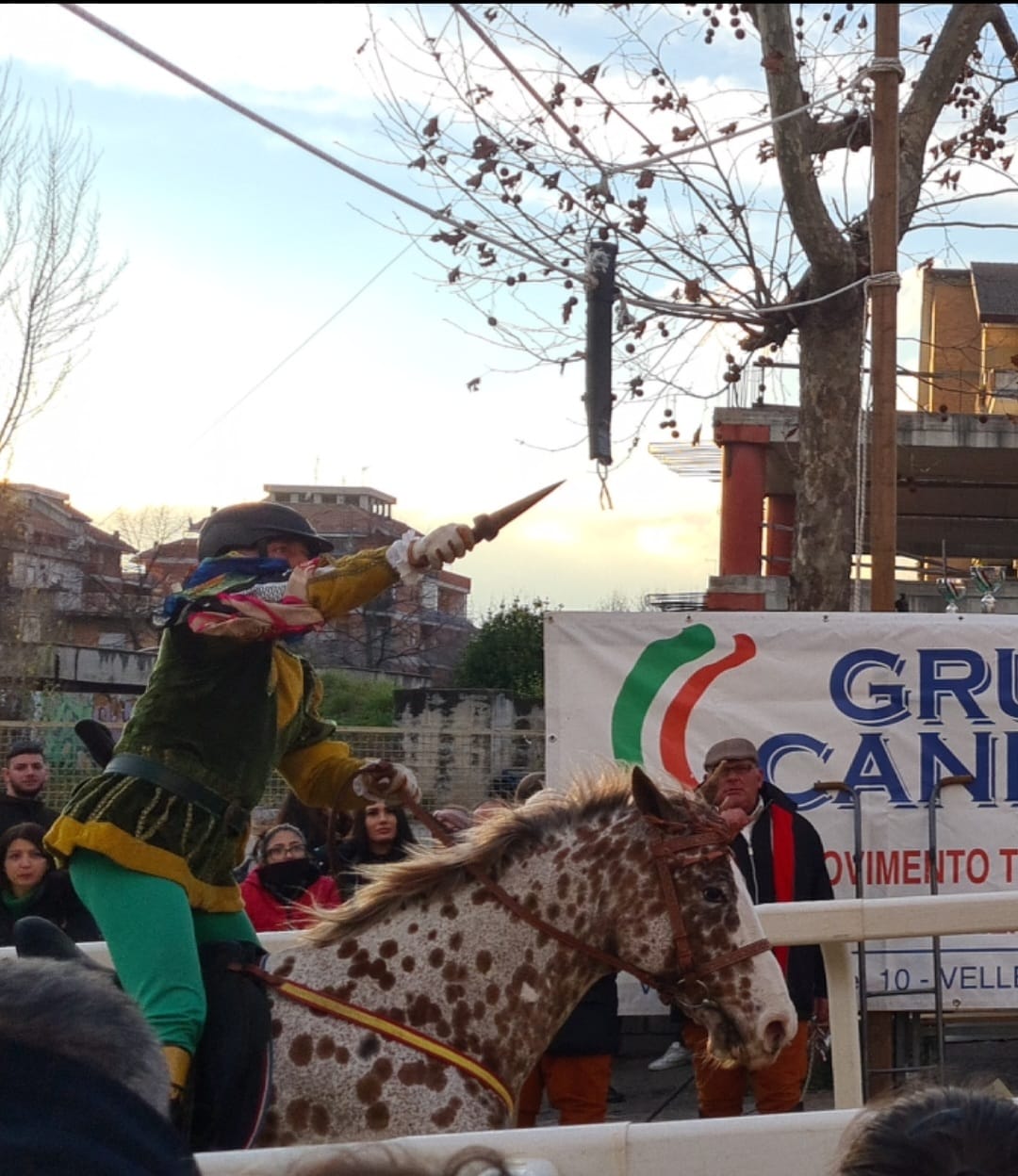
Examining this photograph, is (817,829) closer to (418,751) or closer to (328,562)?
(328,562)

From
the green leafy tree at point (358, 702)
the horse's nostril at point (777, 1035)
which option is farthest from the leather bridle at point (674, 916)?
the green leafy tree at point (358, 702)

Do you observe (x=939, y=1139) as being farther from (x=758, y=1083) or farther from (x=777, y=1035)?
(x=758, y=1083)

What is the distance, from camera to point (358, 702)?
30141mm

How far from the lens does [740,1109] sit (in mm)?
6547

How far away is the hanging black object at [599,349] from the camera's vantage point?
7445 mm

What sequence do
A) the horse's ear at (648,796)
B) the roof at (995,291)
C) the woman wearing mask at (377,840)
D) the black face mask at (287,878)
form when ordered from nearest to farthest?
the horse's ear at (648,796) → the black face mask at (287,878) → the woman wearing mask at (377,840) → the roof at (995,291)

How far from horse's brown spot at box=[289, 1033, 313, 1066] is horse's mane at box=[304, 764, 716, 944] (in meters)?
0.30

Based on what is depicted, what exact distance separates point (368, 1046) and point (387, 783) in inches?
30.1

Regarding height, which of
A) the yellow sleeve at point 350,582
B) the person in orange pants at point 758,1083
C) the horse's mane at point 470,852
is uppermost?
the yellow sleeve at point 350,582

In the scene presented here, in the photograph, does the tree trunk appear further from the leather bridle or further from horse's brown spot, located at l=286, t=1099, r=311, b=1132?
horse's brown spot, located at l=286, t=1099, r=311, b=1132

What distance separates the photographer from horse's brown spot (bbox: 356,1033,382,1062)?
3.97m

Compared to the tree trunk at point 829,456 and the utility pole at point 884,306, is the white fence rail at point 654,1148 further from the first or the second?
the tree trunk at point 829,456

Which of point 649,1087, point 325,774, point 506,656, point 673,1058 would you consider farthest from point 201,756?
point 506,656

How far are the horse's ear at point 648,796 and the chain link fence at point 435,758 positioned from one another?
9.31 metres
